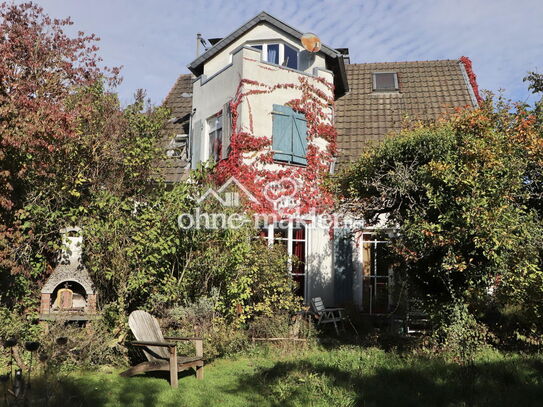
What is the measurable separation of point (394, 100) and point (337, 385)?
36.5 feet

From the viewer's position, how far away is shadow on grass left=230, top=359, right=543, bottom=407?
5848mm

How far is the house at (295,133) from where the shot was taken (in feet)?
39.3

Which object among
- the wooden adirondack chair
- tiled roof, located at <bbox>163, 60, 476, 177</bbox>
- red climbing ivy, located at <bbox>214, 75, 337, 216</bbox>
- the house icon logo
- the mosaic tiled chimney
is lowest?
the wooden adirondack chair

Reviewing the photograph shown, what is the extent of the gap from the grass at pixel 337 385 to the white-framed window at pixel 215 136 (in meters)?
6.66

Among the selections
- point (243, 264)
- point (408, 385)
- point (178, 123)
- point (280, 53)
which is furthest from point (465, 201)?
point (178, 123)

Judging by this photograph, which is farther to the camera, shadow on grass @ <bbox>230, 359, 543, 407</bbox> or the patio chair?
the patio chair

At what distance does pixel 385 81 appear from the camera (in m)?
16.5

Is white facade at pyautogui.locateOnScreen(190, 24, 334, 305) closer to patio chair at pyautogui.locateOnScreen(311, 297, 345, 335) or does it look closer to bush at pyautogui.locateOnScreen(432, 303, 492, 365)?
patio chair at pyautogui.locateOnScreen(311, 297, 345, 335)

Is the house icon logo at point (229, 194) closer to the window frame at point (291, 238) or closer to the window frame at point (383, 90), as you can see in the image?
the window frame at point (291, 238)

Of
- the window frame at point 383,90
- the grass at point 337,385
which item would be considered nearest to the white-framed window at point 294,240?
the grass at point 337,385

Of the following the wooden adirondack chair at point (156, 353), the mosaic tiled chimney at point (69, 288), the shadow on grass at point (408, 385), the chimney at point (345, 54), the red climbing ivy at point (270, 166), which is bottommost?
the shadow on grass at point (408, 385)

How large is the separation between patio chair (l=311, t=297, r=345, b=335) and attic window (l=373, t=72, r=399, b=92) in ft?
26.6

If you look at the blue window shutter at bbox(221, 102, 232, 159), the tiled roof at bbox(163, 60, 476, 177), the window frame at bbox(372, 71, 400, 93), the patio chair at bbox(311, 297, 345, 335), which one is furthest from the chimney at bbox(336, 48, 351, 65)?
the patio chair at bbox(311, 297, 345, 335)

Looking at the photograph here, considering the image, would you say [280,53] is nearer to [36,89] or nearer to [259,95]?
[259,95]
